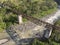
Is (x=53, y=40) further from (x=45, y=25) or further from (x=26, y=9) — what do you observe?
(x=26, y=9)

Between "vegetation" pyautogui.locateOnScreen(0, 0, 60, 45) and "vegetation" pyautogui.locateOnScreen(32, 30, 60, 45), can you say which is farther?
"vegetation" pyautogui.locateOnScreen(0, 0, 60, 45)

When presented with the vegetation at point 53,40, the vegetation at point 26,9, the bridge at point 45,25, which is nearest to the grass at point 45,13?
the vegetation at point 26,9

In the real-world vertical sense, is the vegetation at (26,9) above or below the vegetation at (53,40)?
above

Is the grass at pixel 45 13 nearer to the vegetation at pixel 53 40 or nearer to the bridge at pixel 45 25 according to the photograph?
the bridge at pixel 45 25

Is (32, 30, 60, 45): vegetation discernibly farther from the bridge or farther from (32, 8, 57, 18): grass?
(32, 8, 57, 18): grass

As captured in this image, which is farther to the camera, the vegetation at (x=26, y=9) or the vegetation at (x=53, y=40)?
the vegetation at (x=26, y=9)

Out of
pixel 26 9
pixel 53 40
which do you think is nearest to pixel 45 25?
pixel 53 40

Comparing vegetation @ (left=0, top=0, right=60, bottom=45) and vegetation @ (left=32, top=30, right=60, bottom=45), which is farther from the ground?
vegetation @ (left=0, top=0, right=60, bottom=45)

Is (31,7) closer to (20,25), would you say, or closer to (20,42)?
(20,25)

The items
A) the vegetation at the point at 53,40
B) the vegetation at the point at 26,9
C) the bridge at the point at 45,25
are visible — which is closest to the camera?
the vegetation at the point at 53,40

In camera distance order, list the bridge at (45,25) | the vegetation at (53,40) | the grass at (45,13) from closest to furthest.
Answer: the vegetation at (53,40), the bridge at (45,25), the grass at (45,13)

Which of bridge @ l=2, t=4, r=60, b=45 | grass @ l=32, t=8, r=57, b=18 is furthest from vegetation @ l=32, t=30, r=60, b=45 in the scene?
grass @ l=32, t=8, r=57, b=18
